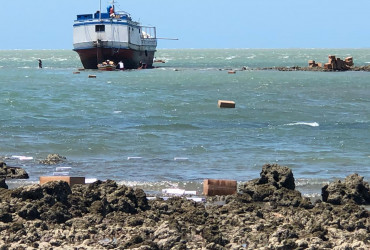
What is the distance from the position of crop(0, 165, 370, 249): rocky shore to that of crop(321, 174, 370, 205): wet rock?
0.05 ft

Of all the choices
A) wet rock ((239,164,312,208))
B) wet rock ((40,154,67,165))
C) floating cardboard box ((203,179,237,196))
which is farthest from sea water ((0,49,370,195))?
wet rock ((239,164,312,208))

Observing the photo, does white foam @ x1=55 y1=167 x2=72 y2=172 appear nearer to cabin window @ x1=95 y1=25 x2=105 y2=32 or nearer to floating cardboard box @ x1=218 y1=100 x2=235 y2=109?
floating cardboard box @ x1=218 y1=100 x2=235 y2=109

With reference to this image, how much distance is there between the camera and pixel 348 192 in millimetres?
13906

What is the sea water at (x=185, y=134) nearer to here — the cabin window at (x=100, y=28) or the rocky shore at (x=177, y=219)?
the rocky shore at (x=177, y=219)

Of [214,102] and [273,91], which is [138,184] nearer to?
[214,102]

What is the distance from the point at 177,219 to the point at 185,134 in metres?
13.7

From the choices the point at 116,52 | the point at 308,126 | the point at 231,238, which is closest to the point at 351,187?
the point at 231,238

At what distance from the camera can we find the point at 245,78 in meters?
61.7

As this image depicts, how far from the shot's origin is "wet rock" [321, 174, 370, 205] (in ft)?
45.0

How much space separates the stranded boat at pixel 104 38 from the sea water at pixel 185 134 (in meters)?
23.3

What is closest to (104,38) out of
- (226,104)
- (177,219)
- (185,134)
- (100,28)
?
(100,28)

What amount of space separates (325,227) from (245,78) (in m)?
50.4

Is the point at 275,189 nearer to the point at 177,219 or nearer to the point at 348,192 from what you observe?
the point at 348,192

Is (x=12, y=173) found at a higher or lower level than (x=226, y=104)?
higher
